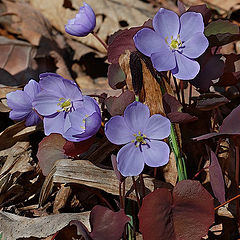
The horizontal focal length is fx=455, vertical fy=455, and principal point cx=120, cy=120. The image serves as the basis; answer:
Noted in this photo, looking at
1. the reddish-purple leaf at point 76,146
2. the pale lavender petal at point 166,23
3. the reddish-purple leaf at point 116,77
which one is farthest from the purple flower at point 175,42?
the reddish-purple leaf at point 76,146

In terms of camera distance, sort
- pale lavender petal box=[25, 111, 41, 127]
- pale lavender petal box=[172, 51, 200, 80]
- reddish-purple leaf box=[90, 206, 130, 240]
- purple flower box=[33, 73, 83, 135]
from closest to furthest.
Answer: reddish-purple leaf box=[90, 206, 130, 240], pale lavender petal box=[172, 51, 200, 80], purple flower box=[33, 73, 83, 135], pale lavender petal box=[25, 111, 41, 127]

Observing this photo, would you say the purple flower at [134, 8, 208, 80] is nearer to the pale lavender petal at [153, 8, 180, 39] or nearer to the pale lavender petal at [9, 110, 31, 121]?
the pale lavender petal at [153, 8, 180, 39]

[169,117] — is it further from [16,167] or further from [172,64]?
[16,167]

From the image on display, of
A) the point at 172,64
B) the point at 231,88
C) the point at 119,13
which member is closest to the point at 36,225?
the point at 172,64

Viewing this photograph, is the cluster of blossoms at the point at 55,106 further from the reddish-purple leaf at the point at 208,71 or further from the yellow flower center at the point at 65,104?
the reddish-purple leaf at the point at 208,71

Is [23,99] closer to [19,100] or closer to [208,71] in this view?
[19,100]

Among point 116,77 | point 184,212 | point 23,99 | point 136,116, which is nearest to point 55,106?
point 23,99

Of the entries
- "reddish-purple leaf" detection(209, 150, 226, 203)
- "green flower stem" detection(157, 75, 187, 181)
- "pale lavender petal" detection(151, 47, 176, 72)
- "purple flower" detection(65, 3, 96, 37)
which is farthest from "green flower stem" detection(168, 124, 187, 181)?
"purple flower" detection(65, 3, 96, 37)
